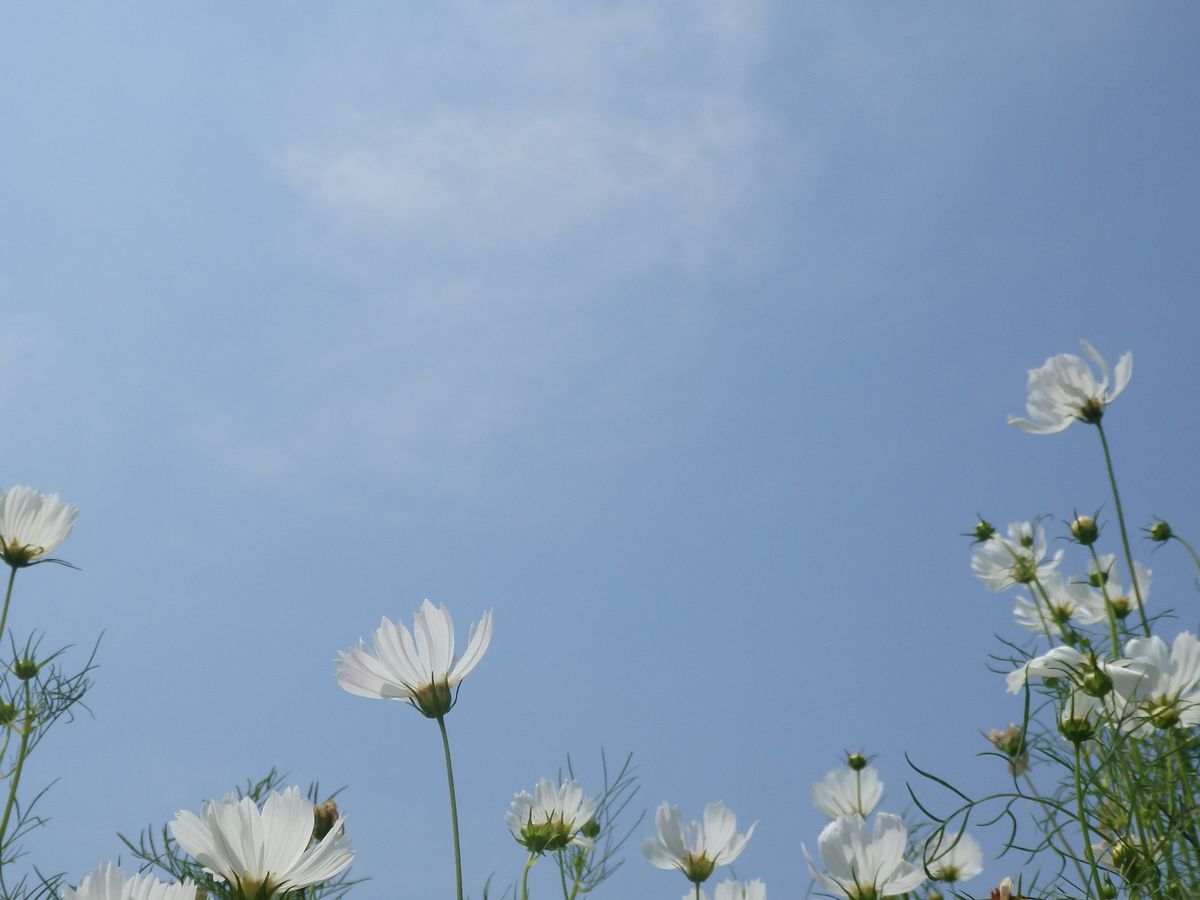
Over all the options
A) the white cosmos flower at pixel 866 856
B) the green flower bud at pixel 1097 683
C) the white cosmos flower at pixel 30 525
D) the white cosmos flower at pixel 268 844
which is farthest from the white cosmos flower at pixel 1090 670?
the white cosmos flower at pixel 30 525

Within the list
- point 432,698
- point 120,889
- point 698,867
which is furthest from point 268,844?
point 698,867

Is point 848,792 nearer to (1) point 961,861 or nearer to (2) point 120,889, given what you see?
(1) point 961,861

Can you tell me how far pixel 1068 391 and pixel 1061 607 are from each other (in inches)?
20.4

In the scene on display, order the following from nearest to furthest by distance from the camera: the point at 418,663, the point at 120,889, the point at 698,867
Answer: the point at 120,889 < the point at 418,663 < the point at 698,867

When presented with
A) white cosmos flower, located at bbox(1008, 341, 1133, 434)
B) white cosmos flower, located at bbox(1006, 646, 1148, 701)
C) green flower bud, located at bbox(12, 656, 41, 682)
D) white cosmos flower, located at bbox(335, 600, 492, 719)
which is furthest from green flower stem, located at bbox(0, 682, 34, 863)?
white cosmos flower, located at bbox(1008, 341, 1133, 434)

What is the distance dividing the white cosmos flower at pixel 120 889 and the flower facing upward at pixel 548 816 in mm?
677

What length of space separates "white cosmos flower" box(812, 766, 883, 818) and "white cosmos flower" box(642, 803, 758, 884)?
504mm

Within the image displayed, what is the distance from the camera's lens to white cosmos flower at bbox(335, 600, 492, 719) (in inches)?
40.2

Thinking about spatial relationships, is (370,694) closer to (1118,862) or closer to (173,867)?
(173,867)

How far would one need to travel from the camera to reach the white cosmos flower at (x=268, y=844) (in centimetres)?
74

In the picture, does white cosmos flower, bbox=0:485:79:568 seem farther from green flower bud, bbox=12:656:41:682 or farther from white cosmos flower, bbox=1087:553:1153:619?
white cosmos flower, bbox=1087:553:1153:619

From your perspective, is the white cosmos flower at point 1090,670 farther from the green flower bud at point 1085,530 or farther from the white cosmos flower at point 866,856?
the green flower bud at point 1085,530

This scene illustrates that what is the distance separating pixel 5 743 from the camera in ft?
5.43

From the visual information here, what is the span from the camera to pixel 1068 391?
1978 mm
